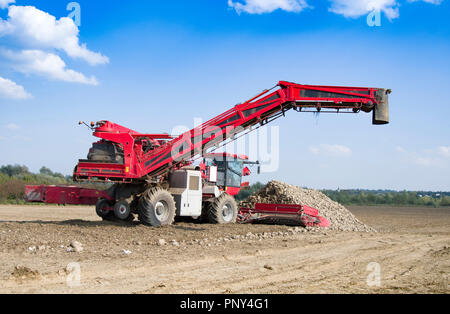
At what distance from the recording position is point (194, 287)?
6.46 meters

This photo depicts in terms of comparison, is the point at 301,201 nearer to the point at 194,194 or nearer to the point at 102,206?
the point at 194,194

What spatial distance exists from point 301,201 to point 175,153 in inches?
289

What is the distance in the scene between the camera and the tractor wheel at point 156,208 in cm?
1374

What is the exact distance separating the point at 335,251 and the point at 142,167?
21.6 ft

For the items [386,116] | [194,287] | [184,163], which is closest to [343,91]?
[386,116]

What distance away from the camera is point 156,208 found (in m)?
14.0

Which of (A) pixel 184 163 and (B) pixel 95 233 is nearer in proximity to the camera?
(B) pixel 95 233

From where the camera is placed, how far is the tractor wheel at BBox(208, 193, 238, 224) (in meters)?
16.1

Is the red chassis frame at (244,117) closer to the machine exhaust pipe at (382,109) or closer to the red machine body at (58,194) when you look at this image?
the machine exhaust pipe at (382,109)

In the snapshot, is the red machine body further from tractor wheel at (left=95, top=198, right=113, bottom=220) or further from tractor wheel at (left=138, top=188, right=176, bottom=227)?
tractor wheel at (left=138, top=188, right=176, bottom=227)

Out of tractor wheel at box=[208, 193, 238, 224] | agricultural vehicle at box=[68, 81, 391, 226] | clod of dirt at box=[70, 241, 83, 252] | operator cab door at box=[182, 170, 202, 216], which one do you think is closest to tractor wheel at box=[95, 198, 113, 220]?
agricultural vehicle at box=[68, 81, 391, 226]

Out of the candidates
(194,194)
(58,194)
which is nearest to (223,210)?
(194,194)
